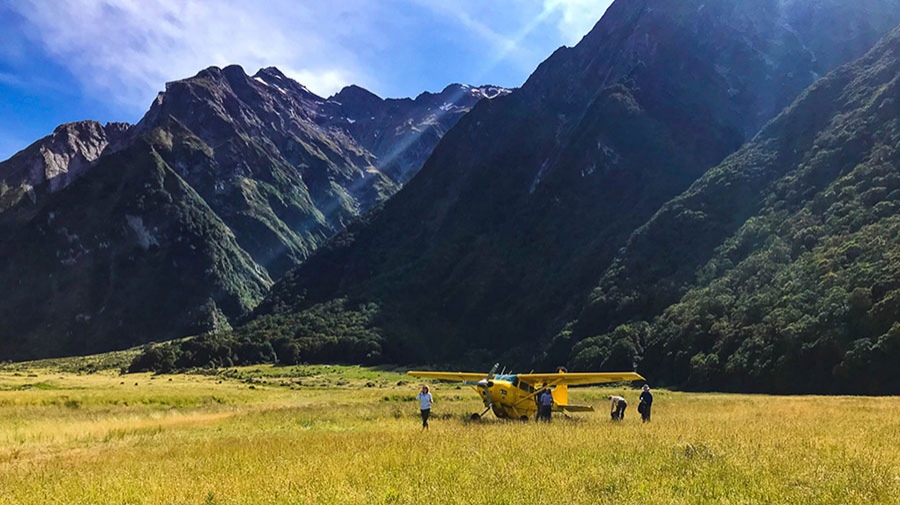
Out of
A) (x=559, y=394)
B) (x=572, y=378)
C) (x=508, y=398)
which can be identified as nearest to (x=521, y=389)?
(x=508, y=398)

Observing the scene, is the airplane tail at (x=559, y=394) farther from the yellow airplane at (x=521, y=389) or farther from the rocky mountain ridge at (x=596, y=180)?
the rocky mountain ridge at (x=596, y=180)

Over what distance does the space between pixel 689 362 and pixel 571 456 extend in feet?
210

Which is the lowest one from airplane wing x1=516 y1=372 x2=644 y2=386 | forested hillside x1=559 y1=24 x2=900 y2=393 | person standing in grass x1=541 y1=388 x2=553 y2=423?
person standing in grass x1=541 y1=388 x2=553 y2=423

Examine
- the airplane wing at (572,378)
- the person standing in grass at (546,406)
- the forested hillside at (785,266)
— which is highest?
the forested hillside at (785,266)

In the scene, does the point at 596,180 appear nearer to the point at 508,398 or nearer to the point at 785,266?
the point at 785,266

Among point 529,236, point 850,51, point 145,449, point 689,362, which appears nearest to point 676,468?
point 145,449

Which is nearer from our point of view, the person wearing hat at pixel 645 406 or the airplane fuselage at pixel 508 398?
the person wearing hat at pixel 645 406

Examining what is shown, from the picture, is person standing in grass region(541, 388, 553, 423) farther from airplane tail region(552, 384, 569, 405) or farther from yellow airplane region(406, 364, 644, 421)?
airplane tail region(552, 384, 569, 405)

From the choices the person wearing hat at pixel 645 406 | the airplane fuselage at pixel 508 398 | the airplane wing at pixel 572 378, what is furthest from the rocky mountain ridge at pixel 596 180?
the person wearing hat at pixel 645 406

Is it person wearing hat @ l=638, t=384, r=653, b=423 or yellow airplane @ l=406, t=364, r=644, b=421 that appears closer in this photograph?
person wearing hat @ l=638, t=384, r=653, b=423

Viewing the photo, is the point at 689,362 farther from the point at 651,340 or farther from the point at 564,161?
the point at 564,161

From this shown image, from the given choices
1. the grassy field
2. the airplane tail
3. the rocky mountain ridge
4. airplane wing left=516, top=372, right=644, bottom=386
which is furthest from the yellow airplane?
the rocky mountain ridge

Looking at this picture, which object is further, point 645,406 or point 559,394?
point 559,394

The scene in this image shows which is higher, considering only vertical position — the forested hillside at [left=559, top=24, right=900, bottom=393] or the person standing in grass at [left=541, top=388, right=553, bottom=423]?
the forested hillside at [left=559, top=24, right=900, bottom=393]
